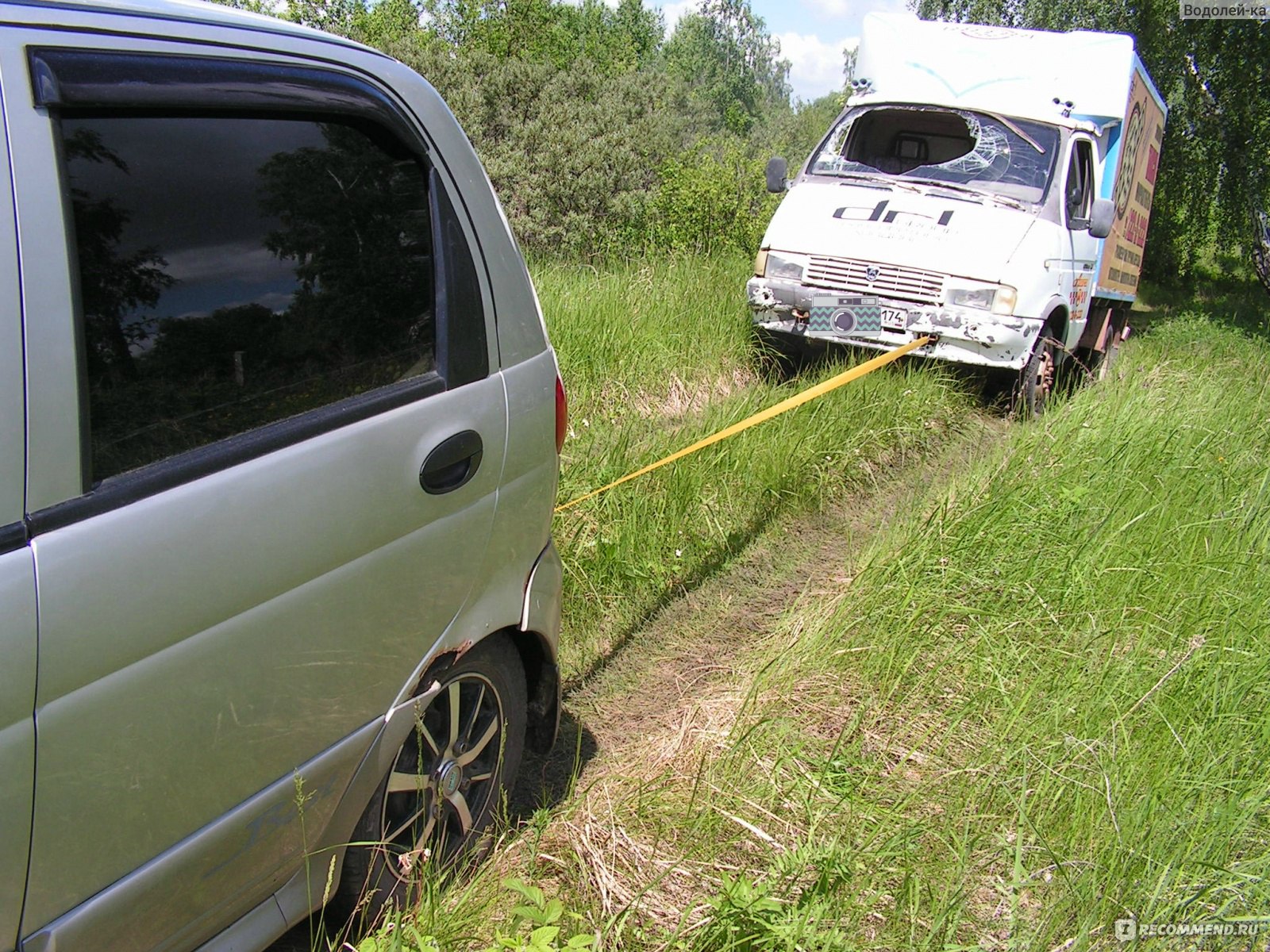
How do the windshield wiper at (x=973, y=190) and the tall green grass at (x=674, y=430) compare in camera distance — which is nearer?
the tall green grass at (x=674, y=430)

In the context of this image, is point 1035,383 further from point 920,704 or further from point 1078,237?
point 920,704

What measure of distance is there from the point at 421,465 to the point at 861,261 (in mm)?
5557

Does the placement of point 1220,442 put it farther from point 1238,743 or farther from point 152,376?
point 152,376

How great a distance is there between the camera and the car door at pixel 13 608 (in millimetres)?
1521

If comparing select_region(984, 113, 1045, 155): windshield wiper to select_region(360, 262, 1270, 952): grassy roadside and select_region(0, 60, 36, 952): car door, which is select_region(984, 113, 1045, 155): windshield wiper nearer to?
select_region(360, 262, 1270, 952): grassy roadside

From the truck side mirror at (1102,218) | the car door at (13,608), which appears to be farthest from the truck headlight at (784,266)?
the car door at (13,608)

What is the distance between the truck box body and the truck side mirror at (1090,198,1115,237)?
3 centimetres

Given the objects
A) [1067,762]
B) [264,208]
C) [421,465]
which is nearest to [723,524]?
[1067,762]

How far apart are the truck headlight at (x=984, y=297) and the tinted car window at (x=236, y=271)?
5.37 m

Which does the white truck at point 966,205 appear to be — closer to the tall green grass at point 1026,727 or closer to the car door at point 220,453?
the tall green grass at point 1026,727

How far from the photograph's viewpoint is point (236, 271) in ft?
6.41

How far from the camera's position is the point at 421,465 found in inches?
89.9

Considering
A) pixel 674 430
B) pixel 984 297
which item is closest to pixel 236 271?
pixel 674 430

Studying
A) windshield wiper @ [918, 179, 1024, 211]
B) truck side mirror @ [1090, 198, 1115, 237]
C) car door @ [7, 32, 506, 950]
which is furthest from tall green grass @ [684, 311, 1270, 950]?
truck side mirror @ [1090, 198, 1115, 237]
